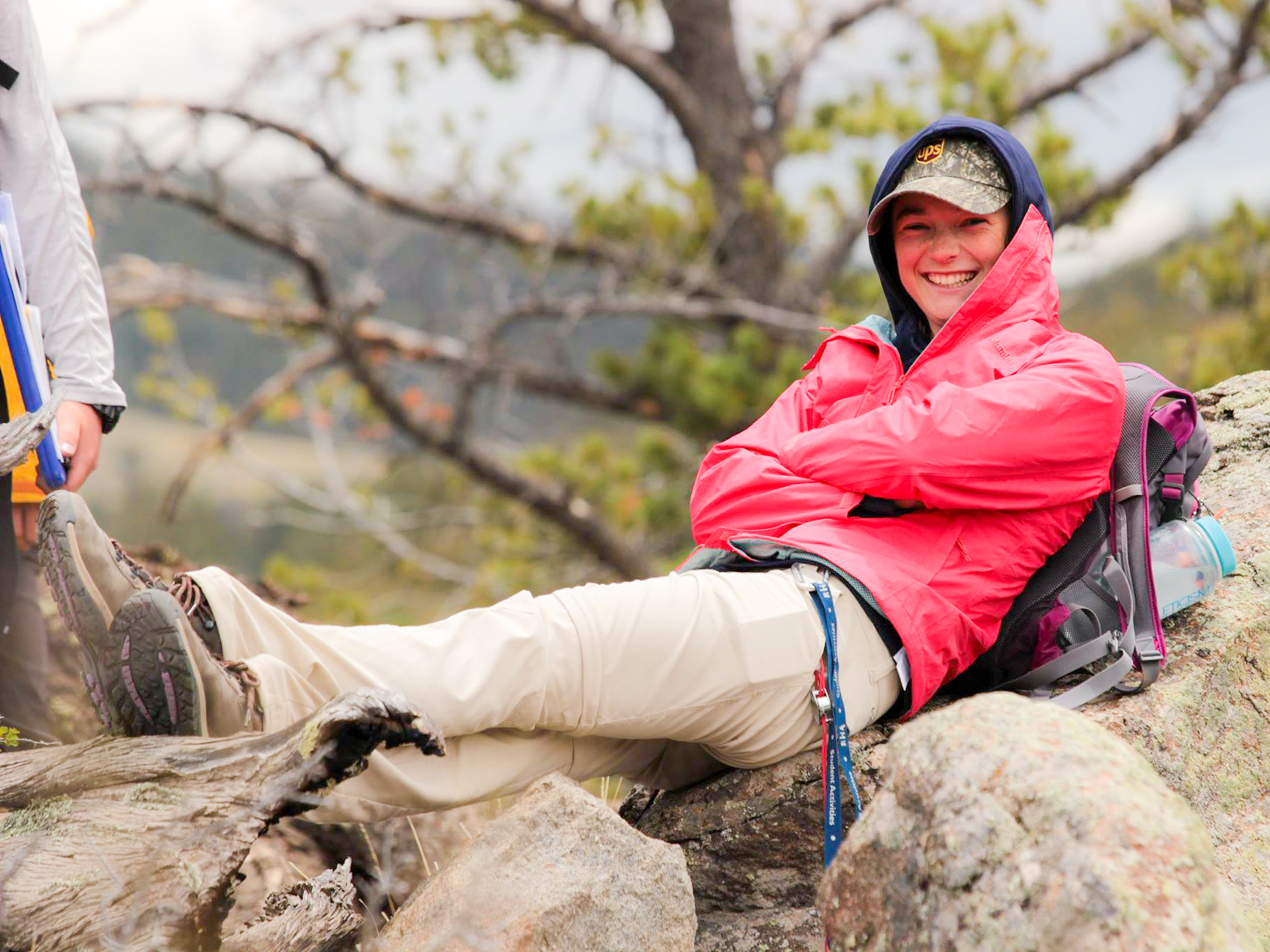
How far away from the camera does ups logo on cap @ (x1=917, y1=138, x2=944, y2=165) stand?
2775 mm

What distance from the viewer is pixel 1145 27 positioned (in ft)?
24.5

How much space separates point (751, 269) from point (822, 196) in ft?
3.03

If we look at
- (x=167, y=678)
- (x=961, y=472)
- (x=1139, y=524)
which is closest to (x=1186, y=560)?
(x=1139, y=524)

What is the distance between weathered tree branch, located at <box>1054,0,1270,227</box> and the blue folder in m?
6.35

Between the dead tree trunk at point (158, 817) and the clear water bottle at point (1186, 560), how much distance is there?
1.74 metres

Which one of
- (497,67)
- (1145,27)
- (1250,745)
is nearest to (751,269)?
(497,67)

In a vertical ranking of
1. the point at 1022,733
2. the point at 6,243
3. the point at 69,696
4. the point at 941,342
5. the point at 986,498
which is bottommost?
the point at 69,696

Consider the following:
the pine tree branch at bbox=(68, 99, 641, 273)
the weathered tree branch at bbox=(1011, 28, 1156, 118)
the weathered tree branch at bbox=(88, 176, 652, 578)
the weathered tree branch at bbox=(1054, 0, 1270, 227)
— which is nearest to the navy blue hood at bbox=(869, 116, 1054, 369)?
the weathered tree branch at bbox=(88, 176, 652, 578)

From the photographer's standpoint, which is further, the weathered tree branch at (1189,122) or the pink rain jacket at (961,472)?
the weathered tree branch at (1189,122)

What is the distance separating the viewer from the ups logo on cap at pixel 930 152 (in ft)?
9.11

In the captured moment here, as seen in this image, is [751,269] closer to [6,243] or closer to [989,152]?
[989,152]

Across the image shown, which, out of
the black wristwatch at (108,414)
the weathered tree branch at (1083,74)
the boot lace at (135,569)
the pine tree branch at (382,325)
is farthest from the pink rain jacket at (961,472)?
the weathered tree branch at (1083,74)

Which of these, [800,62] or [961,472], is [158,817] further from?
[800,62]

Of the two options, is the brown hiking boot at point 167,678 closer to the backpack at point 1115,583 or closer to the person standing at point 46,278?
the person standing at point 46,278
